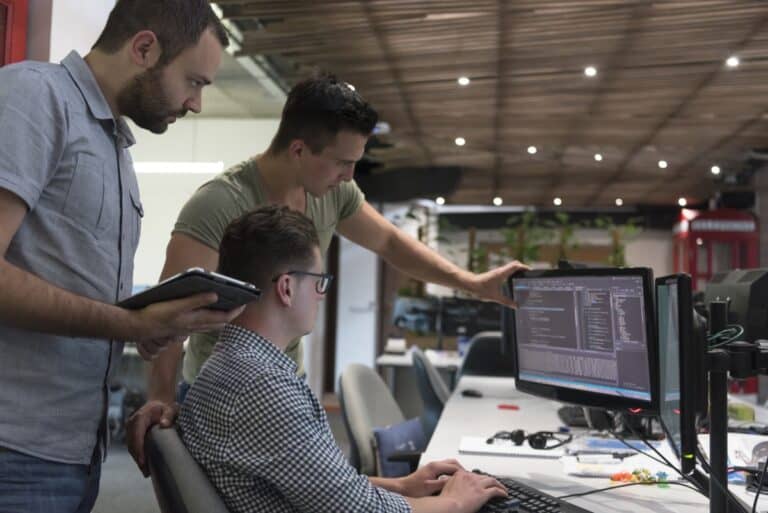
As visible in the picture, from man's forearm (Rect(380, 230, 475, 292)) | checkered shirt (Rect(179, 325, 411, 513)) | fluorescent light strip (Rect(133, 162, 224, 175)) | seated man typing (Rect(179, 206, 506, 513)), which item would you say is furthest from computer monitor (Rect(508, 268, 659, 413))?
fluorescent light strip (Rect(133, 162, 224, 175))

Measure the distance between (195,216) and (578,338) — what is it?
1.03 m

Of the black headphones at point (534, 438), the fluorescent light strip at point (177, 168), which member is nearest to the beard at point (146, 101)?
the black headphones at point (534, 438)

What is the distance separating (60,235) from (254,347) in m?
0.38

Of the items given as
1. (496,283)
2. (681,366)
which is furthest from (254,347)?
(496,283)

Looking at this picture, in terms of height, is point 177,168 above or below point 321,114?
above

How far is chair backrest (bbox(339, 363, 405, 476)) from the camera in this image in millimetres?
2592

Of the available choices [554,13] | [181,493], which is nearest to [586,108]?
[554,13]

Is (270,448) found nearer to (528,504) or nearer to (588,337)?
(528,504)

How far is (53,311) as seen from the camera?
1.16 m

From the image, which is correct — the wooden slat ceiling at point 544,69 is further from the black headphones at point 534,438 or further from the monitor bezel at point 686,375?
the monitor bezel at point 686,375

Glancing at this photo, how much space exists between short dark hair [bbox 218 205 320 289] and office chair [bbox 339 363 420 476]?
1.06m

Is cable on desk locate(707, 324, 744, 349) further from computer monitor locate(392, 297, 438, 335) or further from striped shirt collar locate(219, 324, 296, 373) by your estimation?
computer monitor locate(392, 297, 438, 335)

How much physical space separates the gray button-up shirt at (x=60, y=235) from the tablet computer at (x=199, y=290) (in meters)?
0.17

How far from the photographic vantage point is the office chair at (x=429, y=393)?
372 centimetres
